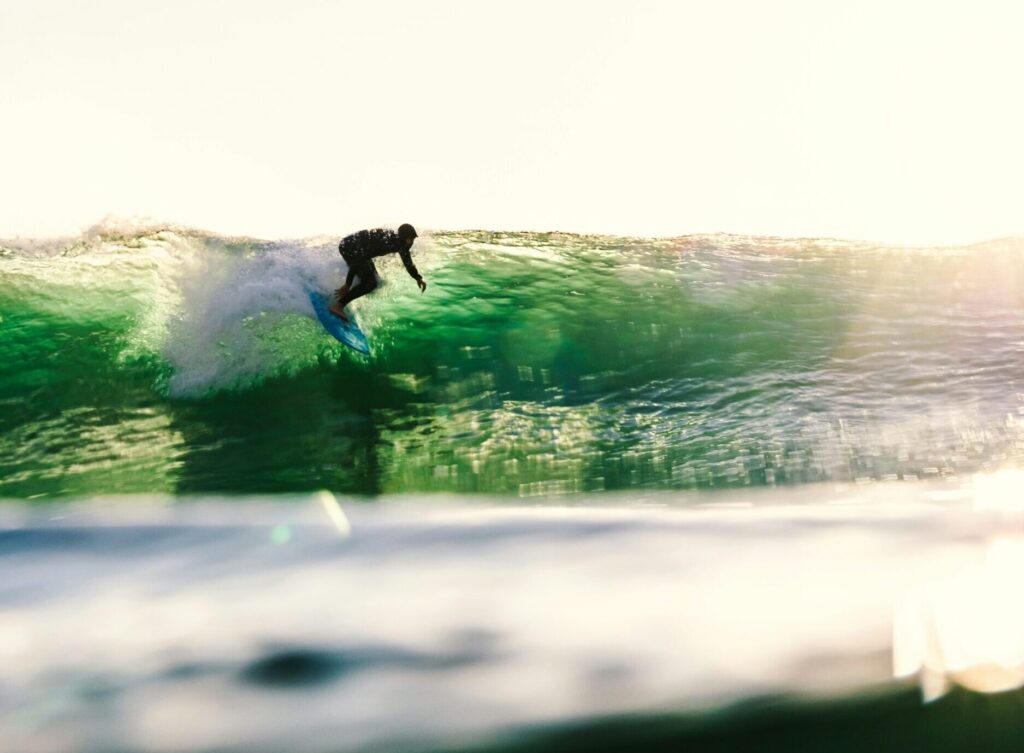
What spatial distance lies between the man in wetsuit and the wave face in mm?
761

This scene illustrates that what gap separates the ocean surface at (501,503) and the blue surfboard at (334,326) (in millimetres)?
127

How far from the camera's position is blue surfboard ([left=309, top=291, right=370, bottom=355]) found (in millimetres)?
7469

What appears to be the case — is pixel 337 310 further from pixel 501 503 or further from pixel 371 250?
pixel 501 503

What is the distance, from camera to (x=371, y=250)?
22.9ft

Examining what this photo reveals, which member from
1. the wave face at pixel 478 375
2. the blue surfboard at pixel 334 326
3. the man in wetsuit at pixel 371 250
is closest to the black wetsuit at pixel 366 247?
the man in wetsuit at pixel 371 250

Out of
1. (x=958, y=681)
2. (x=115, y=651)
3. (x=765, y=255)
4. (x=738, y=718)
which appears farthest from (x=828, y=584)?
(x=765, y=255)

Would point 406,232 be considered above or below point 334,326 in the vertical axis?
above

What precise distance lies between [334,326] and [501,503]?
12.0ft

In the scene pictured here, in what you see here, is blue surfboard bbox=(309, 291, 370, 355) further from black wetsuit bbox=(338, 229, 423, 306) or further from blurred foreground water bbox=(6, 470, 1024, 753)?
blurred foreground water bbox=(6, 470, 1024, 753)

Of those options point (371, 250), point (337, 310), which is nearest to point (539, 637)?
point (371, 250)

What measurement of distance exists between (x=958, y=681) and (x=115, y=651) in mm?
1988

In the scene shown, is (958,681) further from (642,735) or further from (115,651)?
(115,651)

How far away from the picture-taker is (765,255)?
12719 millimetres

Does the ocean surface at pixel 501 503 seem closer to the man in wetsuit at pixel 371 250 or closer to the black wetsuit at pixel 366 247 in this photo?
the man in wetsuit at pixel 371 250
